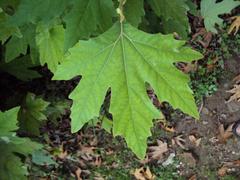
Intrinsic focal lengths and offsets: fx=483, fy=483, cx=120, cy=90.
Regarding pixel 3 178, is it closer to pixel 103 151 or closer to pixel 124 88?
pixel 124 88

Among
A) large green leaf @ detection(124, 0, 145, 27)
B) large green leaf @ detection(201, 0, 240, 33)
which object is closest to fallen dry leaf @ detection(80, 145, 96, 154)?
large green leaf @ detection(201, 0, 240, 33)

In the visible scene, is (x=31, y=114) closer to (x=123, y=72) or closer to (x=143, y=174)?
(x=143, y=174)

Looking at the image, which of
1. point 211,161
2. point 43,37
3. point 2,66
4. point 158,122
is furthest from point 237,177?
point 43,37

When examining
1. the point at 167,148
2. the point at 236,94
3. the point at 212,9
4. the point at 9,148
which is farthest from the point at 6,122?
the point at 236,94

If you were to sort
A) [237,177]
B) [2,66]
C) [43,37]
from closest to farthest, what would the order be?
[43,37] → [2,66] → [237,177]

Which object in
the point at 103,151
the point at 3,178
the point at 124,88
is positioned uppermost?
the point at 124,88

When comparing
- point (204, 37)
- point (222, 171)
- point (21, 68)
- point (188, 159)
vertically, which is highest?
point (21, 68)
